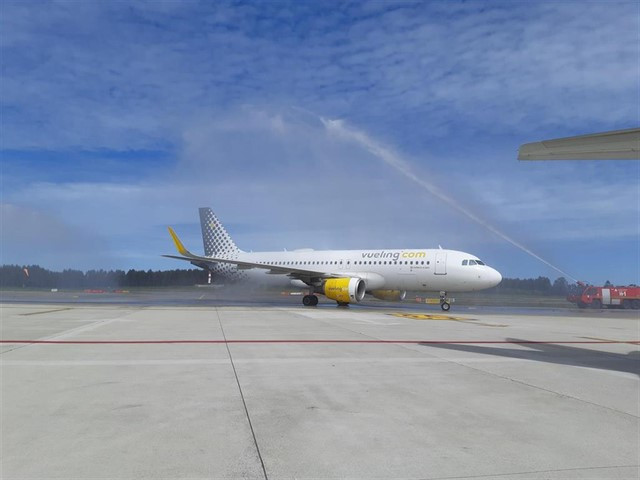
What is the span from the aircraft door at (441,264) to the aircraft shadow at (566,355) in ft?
44.2

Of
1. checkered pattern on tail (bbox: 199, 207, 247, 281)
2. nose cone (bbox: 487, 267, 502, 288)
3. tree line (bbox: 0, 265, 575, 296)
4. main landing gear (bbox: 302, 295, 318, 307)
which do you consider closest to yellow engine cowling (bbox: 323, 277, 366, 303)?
main landing gear (bbox: 302, 295, 318, 307)

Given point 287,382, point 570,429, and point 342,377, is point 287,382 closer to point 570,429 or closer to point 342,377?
point 342,377

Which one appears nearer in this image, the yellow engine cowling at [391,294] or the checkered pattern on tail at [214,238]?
the yellow engine cowling at [391,294]

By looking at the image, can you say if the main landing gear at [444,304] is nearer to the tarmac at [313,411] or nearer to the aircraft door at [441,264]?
the aircraft door at [441,264]

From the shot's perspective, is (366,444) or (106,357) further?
(106,357)

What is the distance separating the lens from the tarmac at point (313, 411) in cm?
392

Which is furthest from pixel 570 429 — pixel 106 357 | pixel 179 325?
pixel 179 325

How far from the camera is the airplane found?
2491 cm

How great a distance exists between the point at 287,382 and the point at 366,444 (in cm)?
268

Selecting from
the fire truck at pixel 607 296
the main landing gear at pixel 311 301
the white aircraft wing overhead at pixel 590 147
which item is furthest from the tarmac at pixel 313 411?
the fire truck at pixel 607 296

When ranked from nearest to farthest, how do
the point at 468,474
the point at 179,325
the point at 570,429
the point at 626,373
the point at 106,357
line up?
the point at 468,474 < the point at 570,429 < the point at 626,373 < the point at 106,357 < the point at 179,325

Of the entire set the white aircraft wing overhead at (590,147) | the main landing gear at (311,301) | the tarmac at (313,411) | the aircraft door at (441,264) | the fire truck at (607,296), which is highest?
the white aircraft wing overhead at (590,147)

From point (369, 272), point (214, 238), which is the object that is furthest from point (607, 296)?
point (214, 238)

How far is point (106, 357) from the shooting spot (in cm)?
880
